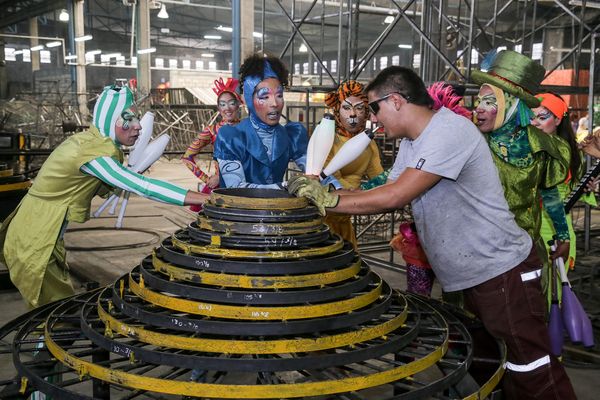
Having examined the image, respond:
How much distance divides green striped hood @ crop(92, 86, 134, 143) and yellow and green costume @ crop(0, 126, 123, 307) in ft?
0.13

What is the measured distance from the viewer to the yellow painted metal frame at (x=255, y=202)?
1861 millimetres

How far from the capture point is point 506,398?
7.77 feet

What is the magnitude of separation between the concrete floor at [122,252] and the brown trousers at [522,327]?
3.83 ft

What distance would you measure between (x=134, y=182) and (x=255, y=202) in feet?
2.09

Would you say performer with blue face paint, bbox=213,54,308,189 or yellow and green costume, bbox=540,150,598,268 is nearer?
performer with blue face paint, bbox=213,54,308,189

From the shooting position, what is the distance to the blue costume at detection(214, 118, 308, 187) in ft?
9.01

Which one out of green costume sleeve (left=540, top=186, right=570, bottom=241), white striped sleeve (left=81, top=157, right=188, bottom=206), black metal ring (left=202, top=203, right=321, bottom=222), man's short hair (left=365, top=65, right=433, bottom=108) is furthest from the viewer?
green costume sleeve (left=540, top=186, right=570, bottom=241)

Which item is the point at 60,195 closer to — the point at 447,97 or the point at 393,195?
the point at 393,195

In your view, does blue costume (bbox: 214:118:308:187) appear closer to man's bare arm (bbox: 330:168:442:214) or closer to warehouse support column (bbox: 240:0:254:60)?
man's bare arm (bbox: 330:168:442:214)

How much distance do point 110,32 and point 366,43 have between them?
13684 mm

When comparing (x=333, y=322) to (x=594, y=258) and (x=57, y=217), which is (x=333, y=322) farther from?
(x=594, y=258)

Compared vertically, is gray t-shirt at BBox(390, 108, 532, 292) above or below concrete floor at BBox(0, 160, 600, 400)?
above

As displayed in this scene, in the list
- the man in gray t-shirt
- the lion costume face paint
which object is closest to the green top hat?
Result: the man in gray t-shirt

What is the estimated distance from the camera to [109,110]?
8.05 feet
